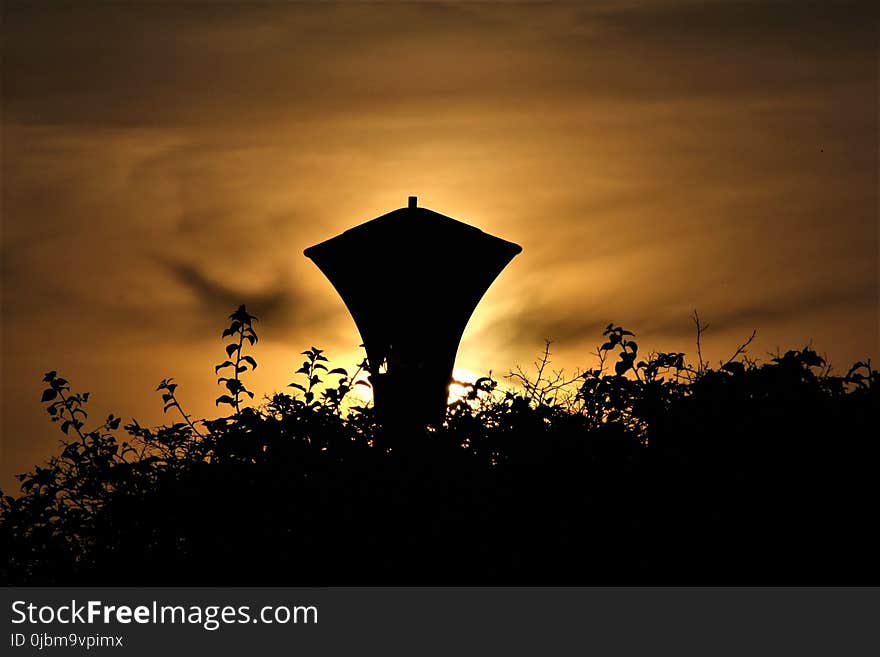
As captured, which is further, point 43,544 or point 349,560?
point 43,544

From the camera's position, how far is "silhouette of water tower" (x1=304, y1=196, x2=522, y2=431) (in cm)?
922

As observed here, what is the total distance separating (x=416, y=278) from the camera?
30.3 feet

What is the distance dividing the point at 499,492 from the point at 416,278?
2654mm

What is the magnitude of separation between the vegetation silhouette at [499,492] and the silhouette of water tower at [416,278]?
1157 millimetres

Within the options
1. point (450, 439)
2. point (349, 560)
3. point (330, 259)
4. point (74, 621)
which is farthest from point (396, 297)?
point (74, 621)

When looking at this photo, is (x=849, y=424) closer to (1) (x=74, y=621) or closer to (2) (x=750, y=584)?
(2) (x=750, y=584)

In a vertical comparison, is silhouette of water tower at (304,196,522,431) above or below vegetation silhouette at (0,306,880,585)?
above

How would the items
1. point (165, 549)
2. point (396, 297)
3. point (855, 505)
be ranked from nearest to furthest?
point (855, 505)
point (165, 549)
point (396, 297)

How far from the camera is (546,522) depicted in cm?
690

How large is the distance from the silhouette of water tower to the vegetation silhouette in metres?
1.16

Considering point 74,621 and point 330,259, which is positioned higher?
point 330,259

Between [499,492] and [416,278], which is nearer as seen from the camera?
[499,492]

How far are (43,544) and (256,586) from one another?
1.78 metres

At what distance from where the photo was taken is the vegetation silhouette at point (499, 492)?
263 inches
